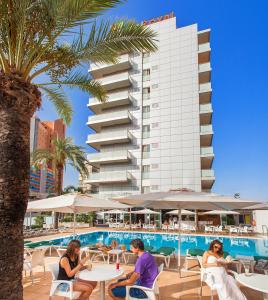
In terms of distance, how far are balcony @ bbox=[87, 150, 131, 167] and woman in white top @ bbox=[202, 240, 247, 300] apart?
30492mm

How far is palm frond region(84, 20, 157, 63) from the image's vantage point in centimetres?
591

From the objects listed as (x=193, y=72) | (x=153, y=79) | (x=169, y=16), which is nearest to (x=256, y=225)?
(x=193, y=72)

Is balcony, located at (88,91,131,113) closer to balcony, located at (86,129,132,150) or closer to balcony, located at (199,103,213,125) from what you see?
balcony, located at (86,129,132,150)

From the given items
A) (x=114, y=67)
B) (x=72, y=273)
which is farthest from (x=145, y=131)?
(x=72, y=273)

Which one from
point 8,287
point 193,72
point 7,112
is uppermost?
point 193,72

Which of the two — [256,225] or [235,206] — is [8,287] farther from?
[256,225]

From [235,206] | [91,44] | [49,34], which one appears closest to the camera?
[49,34]

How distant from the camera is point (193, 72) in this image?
3506 cm

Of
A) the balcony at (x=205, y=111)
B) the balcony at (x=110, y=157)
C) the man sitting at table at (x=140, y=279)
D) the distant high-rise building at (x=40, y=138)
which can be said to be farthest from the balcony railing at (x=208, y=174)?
the distant high-rise building at (x=40, y=138)

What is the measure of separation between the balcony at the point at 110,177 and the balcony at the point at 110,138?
196 inches

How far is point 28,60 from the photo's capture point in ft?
15.8

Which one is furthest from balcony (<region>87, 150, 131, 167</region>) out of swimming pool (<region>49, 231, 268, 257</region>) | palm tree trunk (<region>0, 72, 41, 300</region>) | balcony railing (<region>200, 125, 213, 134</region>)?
palm tree trunk (<region>0, 72, 41, 300</region>)

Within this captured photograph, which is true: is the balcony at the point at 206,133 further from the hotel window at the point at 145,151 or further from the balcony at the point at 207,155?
the hotel window at the point at 145,151

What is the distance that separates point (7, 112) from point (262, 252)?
18.0 metres
